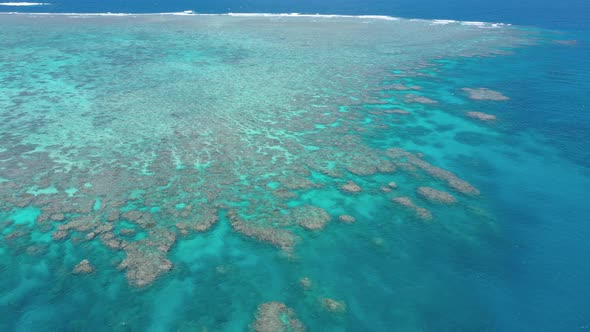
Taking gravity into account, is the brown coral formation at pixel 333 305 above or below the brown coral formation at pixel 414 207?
below

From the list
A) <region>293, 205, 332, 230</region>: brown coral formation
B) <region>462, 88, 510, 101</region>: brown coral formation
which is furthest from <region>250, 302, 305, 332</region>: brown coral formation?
<region>462, 88, 510, 101</region>: brown coral formation

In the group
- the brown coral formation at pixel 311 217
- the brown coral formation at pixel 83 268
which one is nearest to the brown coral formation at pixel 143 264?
the brown coral formation at pixel 83 268

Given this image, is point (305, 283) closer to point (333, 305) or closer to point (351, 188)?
point (333, 305)

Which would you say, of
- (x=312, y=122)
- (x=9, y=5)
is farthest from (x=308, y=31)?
(x=9, y=5)

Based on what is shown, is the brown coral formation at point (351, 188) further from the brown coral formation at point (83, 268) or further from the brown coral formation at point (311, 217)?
the brown coral formation at point (83, 268)

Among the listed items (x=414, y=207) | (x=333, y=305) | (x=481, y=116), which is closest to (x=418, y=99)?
(x=481, y=116)

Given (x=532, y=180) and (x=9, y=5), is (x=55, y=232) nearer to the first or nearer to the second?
(x=532, y=180)
